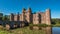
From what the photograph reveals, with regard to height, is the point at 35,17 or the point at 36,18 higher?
the point at 35,17

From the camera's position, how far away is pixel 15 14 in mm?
86438

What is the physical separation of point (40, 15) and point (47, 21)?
745 centimetres

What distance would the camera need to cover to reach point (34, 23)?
7594 cm

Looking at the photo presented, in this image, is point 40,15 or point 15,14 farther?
point 15,14

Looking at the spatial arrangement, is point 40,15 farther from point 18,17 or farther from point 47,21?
point 18,17

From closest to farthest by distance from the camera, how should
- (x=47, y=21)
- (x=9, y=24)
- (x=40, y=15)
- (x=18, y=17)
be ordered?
(x=9, y=24) < (x=47, y=21) < (x=40, y=15) < (x=18, y=17)

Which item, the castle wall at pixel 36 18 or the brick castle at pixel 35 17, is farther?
the castle wall at pixel 36 18

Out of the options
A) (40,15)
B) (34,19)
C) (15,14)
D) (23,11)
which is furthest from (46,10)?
(15,14)

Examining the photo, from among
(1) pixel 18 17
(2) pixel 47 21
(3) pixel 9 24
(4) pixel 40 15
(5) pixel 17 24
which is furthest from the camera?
(1) pixel 18 17

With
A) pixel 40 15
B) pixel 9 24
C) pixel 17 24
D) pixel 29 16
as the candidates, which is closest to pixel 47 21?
pixel 40 15

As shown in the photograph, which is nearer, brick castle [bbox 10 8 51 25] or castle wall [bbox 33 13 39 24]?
brick castle [bbox 10 8 51 25]

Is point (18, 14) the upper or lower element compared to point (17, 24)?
upper

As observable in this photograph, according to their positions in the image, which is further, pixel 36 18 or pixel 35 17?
pixel 35 17

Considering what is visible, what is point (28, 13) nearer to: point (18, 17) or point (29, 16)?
point (29, 16)
